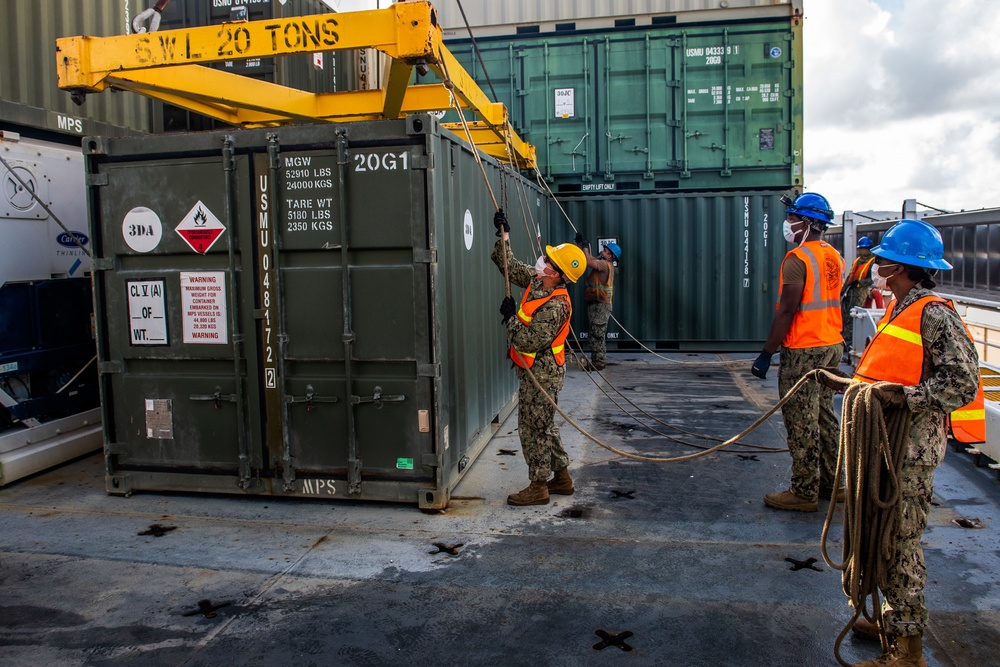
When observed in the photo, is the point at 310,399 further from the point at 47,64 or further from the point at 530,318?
the point at 47,64

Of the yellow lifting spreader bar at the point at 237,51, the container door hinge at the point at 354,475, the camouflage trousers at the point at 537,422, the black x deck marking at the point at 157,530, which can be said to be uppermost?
the yellow lifting spreader bar at the point at 237,51

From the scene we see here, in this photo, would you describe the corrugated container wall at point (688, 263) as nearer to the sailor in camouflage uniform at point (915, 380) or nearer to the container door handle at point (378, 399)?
the container door handle at point (378, 399)

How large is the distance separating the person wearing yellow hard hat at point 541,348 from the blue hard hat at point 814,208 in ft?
5.10

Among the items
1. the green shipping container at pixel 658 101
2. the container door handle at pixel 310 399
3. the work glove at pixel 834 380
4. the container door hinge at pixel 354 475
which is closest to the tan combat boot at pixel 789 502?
the work glove at pixel 834 380

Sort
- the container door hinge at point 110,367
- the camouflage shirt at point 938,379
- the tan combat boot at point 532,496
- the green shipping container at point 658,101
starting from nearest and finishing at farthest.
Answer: the camouflage shirt at point 938,379, the tan combat boot at point 532,496, the container door hinge at point 110,367, the green shipping container at point 658,101

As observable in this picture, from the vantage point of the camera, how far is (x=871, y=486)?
10.5 feet

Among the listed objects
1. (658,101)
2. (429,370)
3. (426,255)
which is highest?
(658,101)

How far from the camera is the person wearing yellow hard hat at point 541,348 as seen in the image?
518 cm

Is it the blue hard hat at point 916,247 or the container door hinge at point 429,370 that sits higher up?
the blue hard hat at point 916,247

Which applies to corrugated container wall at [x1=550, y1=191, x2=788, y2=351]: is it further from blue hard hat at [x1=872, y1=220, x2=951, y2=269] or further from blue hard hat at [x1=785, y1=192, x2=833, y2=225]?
blue hard hat at [x1=872, y1=220, x2=951, y2=269]

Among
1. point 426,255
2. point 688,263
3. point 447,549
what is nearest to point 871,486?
point 447,549

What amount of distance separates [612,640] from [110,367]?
13.6 ft

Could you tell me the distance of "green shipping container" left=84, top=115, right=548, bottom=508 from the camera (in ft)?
16.8

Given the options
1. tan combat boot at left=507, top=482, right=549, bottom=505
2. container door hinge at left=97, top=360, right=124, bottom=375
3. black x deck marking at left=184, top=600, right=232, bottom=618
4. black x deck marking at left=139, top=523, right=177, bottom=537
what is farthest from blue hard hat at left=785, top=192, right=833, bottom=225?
container door hinge at left=97, top=360, right=124, bottom=375
